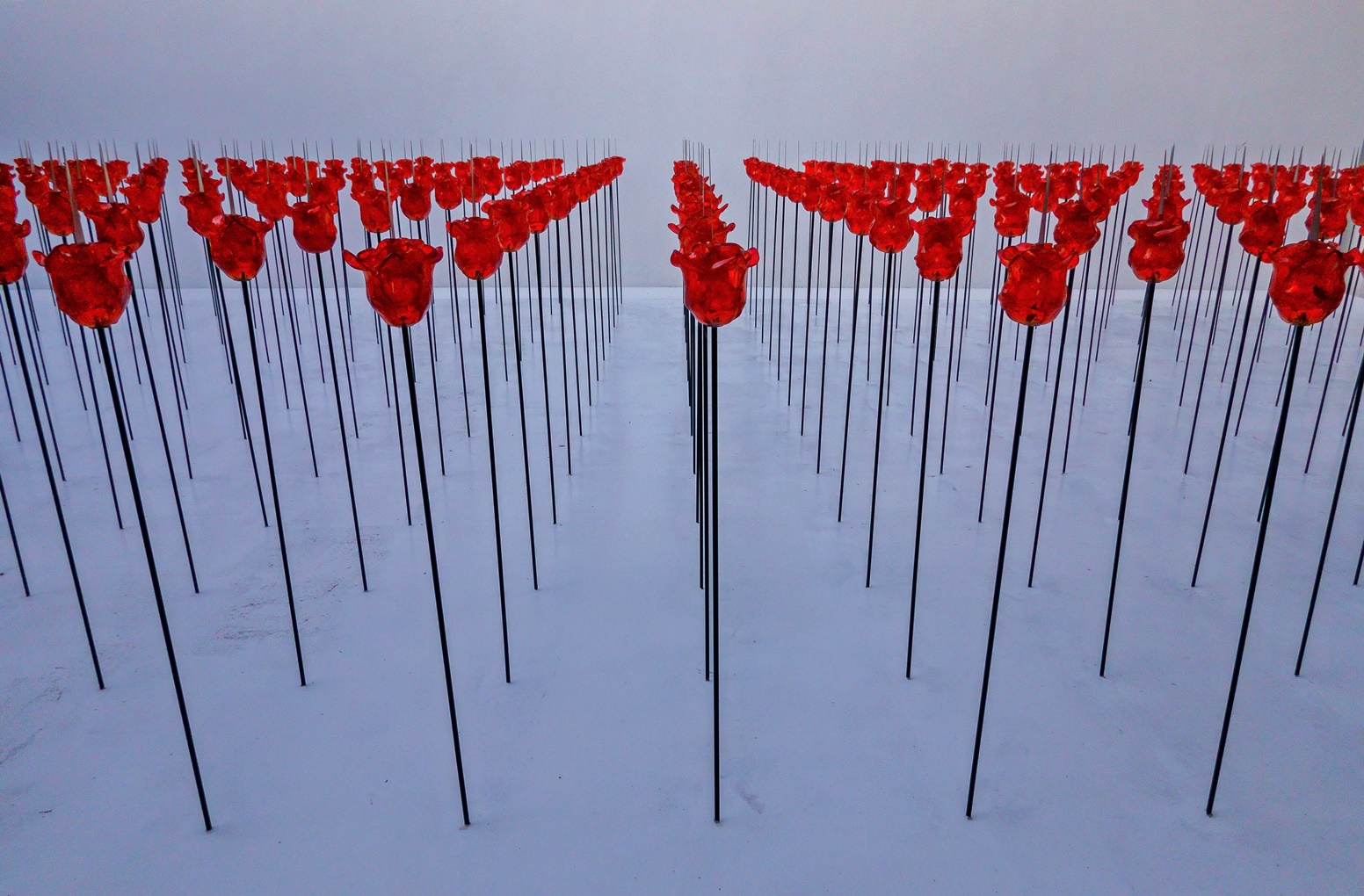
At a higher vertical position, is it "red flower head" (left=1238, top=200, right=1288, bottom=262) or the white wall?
the white wall

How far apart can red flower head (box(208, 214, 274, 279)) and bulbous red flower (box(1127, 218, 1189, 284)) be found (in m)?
1.99

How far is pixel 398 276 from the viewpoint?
4.81 ft

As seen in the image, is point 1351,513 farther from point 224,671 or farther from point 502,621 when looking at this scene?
point 224,671

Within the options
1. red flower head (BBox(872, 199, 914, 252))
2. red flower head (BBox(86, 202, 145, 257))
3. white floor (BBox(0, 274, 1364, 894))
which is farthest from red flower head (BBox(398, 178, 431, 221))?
red flower head (BBox(872, 199, 914, 252))

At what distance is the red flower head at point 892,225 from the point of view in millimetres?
2359

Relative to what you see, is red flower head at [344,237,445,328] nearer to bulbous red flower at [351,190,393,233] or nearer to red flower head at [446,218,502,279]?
red flower head at [446,218,502,279]

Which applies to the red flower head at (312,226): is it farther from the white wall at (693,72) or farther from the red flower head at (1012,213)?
the white wall at (693,72)

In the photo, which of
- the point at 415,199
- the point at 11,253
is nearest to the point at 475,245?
the point at 11,253

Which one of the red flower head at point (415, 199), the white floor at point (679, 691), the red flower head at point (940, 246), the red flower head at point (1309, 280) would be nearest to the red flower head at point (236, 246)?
the white floor at point (679, 691)

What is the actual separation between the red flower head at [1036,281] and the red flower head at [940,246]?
41 centimetres

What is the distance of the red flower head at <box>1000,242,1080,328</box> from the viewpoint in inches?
59.4

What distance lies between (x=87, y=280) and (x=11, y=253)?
73 cm

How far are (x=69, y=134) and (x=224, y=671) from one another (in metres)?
7.72

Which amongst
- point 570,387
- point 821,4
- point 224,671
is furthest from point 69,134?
point 224,671
